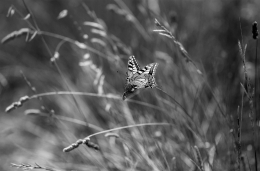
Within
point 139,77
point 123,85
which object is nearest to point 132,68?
point 139,77

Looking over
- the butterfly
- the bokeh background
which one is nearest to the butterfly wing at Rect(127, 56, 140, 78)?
the butterfly

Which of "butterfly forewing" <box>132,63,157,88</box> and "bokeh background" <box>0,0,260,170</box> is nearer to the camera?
"butterfly forewing" <box>132,63,157,88</box>

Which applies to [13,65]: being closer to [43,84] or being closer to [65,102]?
[43,84]

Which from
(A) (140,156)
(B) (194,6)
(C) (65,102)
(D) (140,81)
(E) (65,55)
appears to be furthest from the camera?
(B) (194,6)

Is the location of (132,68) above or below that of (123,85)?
below

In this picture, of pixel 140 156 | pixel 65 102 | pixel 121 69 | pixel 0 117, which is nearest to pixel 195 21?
pixel 121 69

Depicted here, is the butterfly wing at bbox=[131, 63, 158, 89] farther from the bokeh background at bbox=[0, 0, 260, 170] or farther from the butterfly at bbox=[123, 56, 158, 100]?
the bokeh background at bbox=[0, 0, 260, 170]

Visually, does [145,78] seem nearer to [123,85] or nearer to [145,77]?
[145,77]
